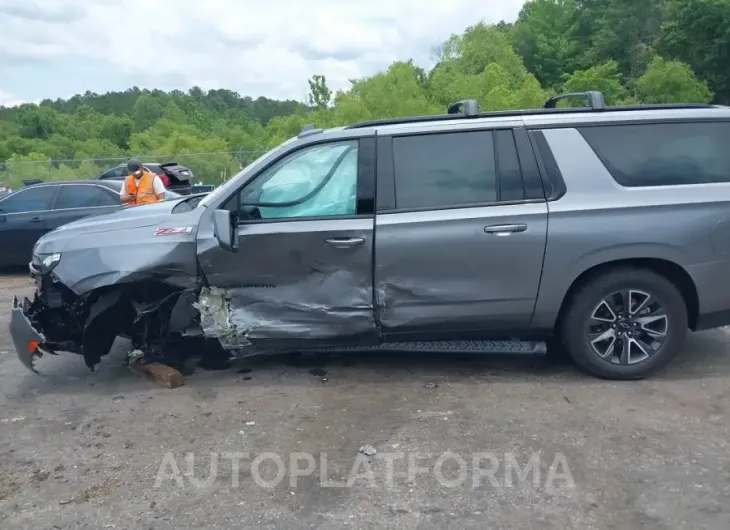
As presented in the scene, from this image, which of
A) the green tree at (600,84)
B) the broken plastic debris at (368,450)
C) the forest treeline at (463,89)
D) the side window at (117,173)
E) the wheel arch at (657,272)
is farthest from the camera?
the green tree at (600,84)

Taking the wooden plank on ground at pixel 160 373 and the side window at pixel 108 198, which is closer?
the wooden plank on ground at pixel 160 373

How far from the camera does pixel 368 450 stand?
3990 mm

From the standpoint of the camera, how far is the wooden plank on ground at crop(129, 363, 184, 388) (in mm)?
5129

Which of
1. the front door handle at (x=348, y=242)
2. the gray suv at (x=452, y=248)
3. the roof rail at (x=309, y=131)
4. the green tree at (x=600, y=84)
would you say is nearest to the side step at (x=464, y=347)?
the gray suv at (x=452, y=248)

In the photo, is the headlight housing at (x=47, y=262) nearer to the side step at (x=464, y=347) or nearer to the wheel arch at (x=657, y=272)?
the side step at (x=464, y=347)

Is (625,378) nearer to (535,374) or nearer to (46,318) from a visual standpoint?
(535,374)

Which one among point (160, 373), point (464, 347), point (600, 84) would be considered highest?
point (600, 84)

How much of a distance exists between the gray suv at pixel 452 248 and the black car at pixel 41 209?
19.2 ft

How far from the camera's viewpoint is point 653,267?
4.90 metres

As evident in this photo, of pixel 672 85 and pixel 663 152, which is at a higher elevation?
pixel 672 85

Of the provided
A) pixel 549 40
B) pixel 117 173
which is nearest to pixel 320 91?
pixel 549 40

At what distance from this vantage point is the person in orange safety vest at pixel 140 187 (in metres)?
9.63

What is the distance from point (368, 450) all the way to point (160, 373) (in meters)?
1.97

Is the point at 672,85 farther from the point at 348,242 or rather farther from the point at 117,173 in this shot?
the point at 348,242
